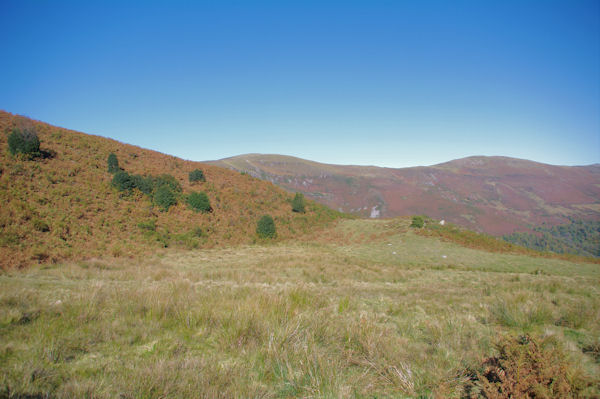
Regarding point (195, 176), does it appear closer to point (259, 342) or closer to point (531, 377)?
point (259, 342)

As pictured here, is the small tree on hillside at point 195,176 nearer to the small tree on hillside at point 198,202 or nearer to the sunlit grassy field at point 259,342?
the small tree on hillside at point 198,202

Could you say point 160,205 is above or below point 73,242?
above

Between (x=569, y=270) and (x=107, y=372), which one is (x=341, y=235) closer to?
(x=569, y=270)

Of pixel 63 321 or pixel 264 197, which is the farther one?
pixel 264 197

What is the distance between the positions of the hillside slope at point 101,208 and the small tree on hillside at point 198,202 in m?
0.52

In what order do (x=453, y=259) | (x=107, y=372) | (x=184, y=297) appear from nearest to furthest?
1. (x=107, y=372)
2. (x=184, y=297)
3. (x=453, y=259)

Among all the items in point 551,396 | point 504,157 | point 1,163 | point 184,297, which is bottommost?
point 184,297

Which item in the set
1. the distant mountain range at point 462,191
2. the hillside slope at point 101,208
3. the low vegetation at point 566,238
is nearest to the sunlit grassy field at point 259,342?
the hillside slope at point 101,208

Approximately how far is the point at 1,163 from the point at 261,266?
58.5 ft

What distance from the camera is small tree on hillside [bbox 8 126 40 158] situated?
17.4 meters

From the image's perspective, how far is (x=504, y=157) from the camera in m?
169

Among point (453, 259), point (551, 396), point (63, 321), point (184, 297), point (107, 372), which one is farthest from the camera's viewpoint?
point (453, 259)

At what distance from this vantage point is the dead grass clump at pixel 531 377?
6.81ft

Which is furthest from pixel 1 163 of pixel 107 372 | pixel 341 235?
pixel 341 235
